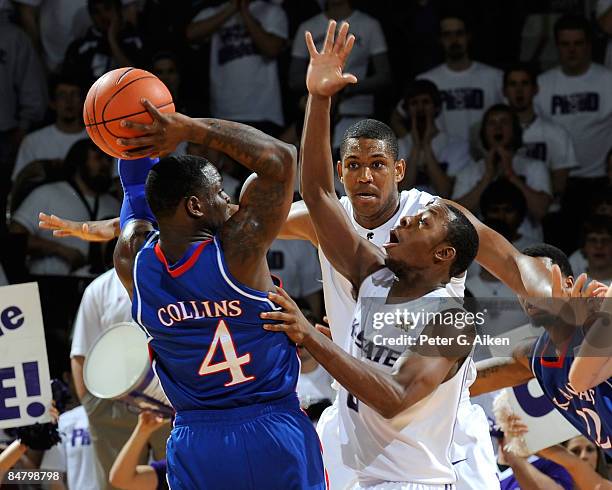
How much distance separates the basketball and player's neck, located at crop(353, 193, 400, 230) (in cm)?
128

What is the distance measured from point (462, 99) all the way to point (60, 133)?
129 inches

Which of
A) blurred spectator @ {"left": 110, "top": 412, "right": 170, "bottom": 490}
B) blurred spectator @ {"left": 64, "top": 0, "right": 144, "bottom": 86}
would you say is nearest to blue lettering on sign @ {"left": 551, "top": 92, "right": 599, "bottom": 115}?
blurred spectator @ {"left": 64, "top": 0, "right": 144, "bottom": 86}

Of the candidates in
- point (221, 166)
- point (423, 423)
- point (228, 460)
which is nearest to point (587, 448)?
point (423, 423)

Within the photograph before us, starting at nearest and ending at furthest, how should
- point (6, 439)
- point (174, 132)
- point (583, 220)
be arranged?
point (174, 132), point (6, 439), point (583, 220)

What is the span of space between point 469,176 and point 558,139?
2.54 ft

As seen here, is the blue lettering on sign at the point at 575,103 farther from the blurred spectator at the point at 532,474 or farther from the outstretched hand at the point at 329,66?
the outstretched hand at the point at 329,66

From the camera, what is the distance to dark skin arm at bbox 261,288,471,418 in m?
3.98

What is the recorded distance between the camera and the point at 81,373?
7.64 metres

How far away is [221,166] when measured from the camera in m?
9.24

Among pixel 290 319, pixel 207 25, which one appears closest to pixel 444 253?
pixel 290 319

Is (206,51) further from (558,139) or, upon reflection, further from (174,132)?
(174,132)

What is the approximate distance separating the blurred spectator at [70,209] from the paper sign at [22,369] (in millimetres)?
2911

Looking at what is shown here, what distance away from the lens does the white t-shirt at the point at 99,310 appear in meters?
7.64

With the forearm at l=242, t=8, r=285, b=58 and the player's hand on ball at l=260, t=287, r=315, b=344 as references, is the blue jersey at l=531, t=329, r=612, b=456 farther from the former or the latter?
the forearm at l=242, t=8, r=285, b=58
